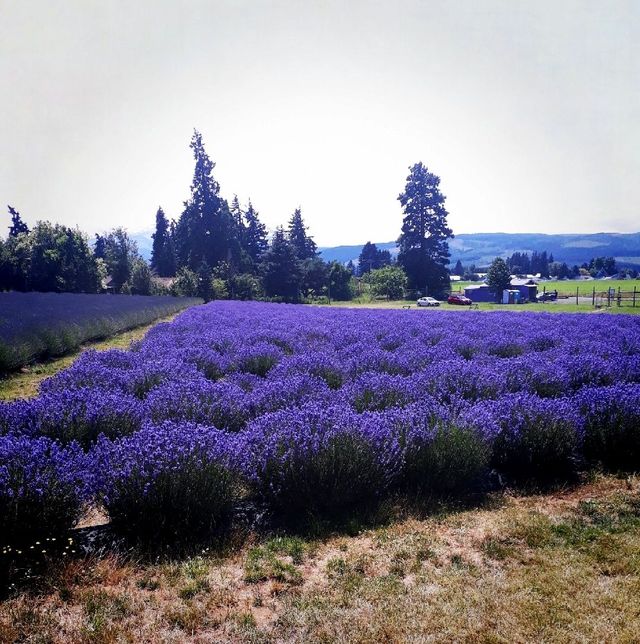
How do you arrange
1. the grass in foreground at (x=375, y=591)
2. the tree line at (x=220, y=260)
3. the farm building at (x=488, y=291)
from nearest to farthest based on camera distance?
the grass in foreground at (x=375, y=591) < the tree line at (x=220, y=260) < the farm building at (x=488, y=291)

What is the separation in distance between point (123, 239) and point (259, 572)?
229 feet

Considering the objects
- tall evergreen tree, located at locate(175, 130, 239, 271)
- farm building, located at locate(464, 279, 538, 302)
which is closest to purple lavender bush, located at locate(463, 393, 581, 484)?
tall evergreen tree, located at locate(175, 130, 239, 271)

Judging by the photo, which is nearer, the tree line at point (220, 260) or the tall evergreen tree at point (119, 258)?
the tree line at point (220, 260)

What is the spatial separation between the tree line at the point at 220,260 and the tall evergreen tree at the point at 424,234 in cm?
12

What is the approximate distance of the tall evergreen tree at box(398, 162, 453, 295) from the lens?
5153cm

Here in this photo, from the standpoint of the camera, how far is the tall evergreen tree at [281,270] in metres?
47.6

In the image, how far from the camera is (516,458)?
14.1 feet

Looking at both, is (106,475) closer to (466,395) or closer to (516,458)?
(516,458)

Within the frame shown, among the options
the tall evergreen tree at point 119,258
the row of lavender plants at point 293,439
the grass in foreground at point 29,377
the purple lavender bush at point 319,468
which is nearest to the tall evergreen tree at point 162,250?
the tall evergreen tree at point 119,258

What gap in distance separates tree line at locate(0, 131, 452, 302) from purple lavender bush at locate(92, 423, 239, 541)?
43.2 metres

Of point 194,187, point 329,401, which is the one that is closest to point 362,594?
point 329,401

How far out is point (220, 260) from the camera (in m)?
55.5

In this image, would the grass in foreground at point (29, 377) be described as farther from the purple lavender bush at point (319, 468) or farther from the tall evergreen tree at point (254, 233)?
the tall evergreen tree at point (254, 233)

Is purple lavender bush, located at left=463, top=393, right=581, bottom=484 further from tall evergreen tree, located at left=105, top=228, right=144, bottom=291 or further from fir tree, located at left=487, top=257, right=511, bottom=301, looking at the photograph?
tall evergreen tree, located at left=105, top=228, right=144, bottom=291
